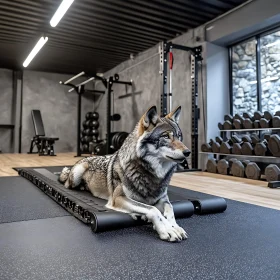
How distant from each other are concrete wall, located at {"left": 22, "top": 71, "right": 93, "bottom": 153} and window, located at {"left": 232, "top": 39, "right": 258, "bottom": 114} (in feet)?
Result: 21.3

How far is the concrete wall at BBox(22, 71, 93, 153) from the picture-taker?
9.70m

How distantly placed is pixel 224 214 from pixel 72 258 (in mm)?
1280

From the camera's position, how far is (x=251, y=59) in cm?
518

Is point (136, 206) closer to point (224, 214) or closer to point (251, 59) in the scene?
point (224, 214)

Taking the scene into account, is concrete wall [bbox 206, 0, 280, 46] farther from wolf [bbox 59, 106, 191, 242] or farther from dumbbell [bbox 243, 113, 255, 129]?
wolf [bbox 59, 106, 191, 242]

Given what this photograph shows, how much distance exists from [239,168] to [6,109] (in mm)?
8223

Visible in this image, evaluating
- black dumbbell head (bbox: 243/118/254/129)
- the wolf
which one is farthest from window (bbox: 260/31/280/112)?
the wolf

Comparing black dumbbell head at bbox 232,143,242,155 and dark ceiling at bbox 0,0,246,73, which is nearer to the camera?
black dumbbell head at bbox 232,143,242,155

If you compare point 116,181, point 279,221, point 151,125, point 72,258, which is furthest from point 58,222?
point 279,221

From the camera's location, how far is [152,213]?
1.60 metres

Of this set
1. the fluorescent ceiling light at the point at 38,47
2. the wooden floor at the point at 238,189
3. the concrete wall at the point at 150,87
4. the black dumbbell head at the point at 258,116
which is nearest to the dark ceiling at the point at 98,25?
the fluorescent ceiling light at the point at 38,47

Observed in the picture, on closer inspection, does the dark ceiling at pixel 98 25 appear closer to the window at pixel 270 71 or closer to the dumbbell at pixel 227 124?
the window at pixel 270 71

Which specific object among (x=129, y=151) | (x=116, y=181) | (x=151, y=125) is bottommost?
(x=116, y=181)

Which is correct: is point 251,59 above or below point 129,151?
above
